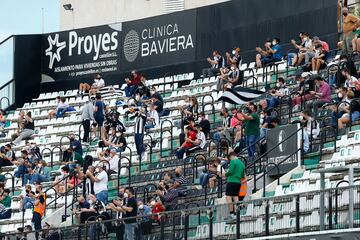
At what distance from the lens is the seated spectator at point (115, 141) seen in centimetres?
4084

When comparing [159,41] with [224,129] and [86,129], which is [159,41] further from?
[224,129]

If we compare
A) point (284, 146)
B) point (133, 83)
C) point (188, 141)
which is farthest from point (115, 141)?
point (284, 146)

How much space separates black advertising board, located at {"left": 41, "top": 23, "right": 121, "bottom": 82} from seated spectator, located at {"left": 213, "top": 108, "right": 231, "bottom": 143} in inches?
589

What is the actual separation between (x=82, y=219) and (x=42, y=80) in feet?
66.8

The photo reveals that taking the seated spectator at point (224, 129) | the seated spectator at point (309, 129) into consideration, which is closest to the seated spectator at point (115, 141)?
the seated spectator at point (224, 129)

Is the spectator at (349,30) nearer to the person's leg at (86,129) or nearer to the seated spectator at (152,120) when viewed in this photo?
the seated spectator at (152,120)

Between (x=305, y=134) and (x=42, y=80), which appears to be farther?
(x=42, y=80)

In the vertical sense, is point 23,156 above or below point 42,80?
below

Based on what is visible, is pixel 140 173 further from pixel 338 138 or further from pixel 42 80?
pixel 42 80

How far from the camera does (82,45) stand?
5450 cm

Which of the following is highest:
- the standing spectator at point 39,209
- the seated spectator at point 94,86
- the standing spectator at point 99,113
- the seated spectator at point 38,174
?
the seated spectator at point 94,86

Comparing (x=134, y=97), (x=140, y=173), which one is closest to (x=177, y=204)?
(x=140, y=173)

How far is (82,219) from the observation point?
115ft

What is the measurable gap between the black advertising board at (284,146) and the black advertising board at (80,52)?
64.1 ft
